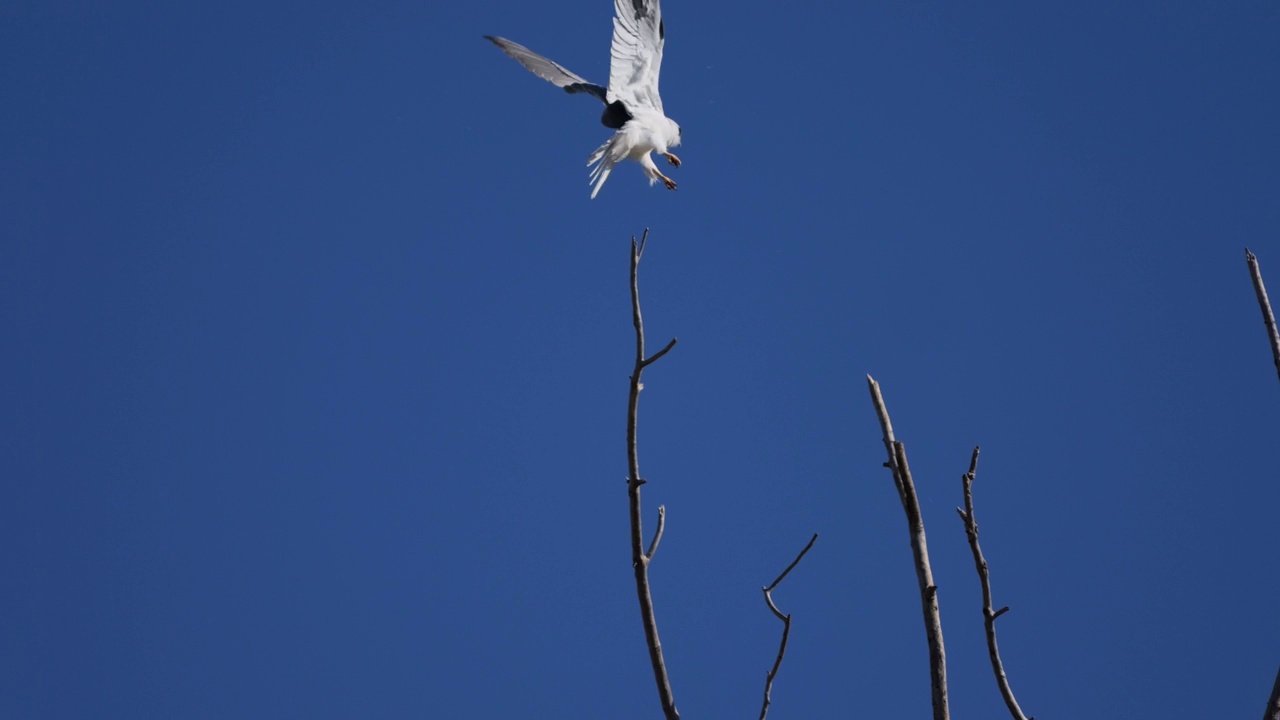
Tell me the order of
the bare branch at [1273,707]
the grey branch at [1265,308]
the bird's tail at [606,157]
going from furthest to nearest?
the bird's tail at [606,157] → the grey branch at [1265,308] → the bare branch at [1273,707]

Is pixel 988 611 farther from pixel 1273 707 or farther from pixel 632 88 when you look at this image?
pixel 632 88

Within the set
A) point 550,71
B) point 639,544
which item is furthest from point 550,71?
point 639,544

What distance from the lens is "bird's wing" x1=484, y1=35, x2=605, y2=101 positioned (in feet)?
32.8

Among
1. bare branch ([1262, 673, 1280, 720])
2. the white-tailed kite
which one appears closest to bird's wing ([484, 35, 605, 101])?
the white-tailed kite

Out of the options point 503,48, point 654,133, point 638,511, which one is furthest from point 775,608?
point 503,48

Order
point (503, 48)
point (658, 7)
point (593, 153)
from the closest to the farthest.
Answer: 1. point (593, 153)
2. point (658, 7)
3. point (503, 48)

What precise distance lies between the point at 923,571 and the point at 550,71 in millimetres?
8289

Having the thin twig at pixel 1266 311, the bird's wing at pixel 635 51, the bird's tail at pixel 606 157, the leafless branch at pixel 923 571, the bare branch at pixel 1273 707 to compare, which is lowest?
the bare branch at pixel 1273 707

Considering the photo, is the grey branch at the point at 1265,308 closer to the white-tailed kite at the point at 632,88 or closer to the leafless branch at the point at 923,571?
the leafless branch at the point at 923,571

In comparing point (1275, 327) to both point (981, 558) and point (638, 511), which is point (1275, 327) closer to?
point (981, 558)

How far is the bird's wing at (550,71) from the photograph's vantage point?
32.8ft

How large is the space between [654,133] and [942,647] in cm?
775

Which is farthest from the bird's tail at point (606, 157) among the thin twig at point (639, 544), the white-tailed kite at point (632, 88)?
the thin twig at point (639, 544)

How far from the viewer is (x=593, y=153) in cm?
903
